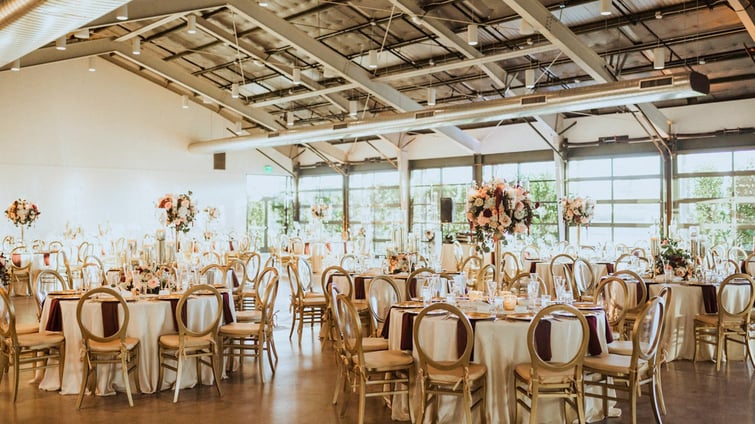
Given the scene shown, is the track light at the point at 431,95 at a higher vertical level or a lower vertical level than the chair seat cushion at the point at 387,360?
higher

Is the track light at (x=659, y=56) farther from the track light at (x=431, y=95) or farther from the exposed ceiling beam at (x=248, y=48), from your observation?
the exposed ceiling beam at (x=248, y=48)

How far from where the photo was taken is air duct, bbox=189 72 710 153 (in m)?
9.55

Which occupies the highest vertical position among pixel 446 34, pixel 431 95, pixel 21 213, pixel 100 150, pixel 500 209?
pixel 446 34

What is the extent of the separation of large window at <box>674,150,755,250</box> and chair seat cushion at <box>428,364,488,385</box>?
9783 millimetres

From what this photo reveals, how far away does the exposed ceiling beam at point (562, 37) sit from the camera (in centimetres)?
913

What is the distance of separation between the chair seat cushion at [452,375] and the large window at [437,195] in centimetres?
1216

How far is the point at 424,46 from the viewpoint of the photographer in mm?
12203

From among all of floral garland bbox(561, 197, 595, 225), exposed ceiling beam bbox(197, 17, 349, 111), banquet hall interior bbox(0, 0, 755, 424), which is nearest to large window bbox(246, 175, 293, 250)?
banquet hall interior bbox(0, 0, 755, 424)

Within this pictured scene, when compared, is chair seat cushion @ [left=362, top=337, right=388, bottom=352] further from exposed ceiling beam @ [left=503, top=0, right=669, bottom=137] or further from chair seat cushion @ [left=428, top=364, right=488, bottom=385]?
exposed ceiling beam @ [left=503, top=0, right=669, bottom=137]

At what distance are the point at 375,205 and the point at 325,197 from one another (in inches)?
85.9

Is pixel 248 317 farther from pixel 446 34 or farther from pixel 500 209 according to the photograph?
pixel 446 34

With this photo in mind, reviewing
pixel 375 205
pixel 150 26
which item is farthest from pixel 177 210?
pixel 375 205

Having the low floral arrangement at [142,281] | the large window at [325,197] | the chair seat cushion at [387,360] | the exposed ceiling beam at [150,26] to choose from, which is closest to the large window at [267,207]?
the large window at [325,197]

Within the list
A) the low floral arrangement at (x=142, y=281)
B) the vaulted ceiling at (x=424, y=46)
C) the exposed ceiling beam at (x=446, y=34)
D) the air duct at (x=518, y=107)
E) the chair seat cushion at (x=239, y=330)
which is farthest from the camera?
the exposed ceiling beam at (x=446, y=34)
